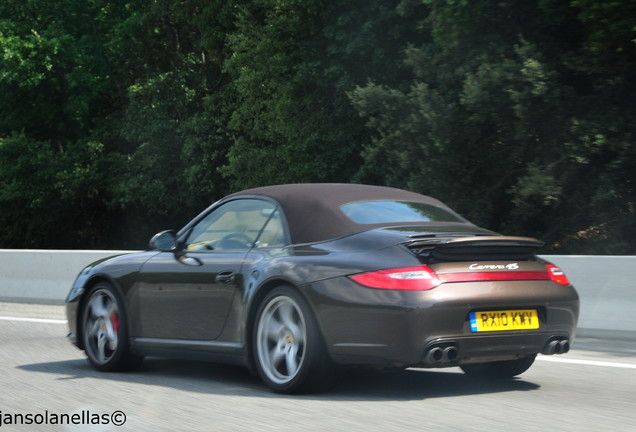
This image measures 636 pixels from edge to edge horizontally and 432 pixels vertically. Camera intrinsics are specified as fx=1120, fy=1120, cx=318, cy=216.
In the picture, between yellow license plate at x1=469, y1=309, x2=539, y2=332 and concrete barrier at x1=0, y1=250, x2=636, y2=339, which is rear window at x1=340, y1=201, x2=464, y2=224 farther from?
concrete barrier at x1=0, y1=250, x2=636, y2=339

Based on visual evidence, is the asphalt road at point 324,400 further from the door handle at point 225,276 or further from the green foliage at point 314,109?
the green foliage at point 314,109

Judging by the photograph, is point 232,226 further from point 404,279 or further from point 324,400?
point 404,279

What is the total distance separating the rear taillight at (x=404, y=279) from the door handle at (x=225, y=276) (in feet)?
3.99

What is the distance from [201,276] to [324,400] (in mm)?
1490

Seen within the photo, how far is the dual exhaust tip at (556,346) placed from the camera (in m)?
7.14

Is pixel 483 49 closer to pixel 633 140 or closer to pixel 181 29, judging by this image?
pixel 633 140

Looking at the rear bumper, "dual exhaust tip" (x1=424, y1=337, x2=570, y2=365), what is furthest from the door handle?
"dual exhaust tip" (x1=424, y1=337, x2=570, y2=365)

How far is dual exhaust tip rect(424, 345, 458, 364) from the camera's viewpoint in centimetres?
659

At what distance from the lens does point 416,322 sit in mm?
6555

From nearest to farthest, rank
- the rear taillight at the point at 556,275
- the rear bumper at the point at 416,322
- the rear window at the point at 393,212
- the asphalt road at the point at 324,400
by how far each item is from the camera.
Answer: the asphalt road at the point at 324,400, the rear bumper at the point at 416,322, the rear taillight at the point at 556,275, the rear window at the point at 393,212

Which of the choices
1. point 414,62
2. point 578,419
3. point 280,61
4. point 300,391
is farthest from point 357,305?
point 280,61

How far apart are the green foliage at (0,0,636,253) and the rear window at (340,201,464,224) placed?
15.6 m

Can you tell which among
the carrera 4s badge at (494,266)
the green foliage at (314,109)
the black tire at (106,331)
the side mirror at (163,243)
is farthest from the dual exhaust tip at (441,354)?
the green foliage at (314,109)

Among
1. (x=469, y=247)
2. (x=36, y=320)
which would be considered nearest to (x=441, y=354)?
(x=469, y=247)
